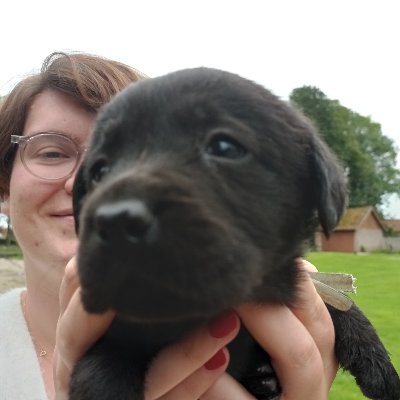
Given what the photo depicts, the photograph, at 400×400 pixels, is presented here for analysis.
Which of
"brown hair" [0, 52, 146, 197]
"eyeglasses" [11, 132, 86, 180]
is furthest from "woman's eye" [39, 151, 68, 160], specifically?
"brown hair" [0, 52, 146, 197]

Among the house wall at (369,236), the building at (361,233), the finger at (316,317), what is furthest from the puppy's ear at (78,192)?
the house wall at (369,236)

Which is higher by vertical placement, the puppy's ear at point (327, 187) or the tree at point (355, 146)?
the puppy's ear at point (327, 187)

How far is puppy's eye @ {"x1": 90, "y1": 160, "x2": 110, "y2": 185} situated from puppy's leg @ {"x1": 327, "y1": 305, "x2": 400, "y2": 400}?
1.37 m

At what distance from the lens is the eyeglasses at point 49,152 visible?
368 cm

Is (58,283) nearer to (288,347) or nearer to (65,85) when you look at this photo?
(65,85)

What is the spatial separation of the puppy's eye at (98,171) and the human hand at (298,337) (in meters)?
0.75

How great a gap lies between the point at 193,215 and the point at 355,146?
50.1 metres

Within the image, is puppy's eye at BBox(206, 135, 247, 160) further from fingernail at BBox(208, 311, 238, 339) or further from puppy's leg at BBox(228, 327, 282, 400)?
puppy's leg at BBox(228, 327, 282, 400)

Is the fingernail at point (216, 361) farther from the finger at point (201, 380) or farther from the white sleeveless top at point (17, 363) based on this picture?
the white sleeveless top at point (17, 363)

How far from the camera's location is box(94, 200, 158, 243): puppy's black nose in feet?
5.01

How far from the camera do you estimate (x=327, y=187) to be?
2146 millimetres

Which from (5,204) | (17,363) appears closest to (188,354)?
(17,363)

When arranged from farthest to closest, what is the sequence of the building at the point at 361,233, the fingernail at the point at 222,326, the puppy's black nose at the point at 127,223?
the building at the point at 361,233, the fingernail at the point at 222,326, the puppy's black nose at the point at 127,223

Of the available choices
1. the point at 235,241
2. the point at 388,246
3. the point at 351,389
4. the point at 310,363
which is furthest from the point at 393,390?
the point at 388,246
